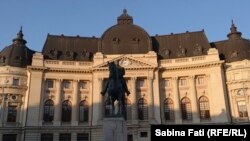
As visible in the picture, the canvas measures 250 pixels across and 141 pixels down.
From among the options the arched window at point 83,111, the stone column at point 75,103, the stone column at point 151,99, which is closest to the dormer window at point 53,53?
the stone column at point 75,103

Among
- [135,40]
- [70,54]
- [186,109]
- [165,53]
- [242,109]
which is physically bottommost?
[242,109]

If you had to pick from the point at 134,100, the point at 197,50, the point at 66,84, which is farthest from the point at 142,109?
the point at 197,50

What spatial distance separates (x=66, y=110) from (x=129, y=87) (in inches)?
444

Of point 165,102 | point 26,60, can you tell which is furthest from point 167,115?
point 26,60

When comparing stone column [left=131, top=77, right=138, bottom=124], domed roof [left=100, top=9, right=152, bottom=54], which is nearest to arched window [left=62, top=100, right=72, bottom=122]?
stone column [left=131, top=77, right=138, bottom=124]

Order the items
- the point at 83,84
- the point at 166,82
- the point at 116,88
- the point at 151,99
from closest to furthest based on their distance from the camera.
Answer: the point at 116,88 → the point at 151,99 → the point at 166,82 → the point at 83,84

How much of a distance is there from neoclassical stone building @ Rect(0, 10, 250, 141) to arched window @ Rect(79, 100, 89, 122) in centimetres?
15

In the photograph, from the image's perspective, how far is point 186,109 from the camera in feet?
173

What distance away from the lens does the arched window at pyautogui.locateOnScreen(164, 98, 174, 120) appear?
5250 centimetres

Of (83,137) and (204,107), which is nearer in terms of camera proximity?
(83,137)

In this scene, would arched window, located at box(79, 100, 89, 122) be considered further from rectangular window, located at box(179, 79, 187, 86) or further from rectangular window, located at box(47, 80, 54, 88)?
rectangular window, located at box(179, 79, 187, 86)

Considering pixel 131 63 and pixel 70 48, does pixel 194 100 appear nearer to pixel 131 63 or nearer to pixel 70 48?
pixel 131 63

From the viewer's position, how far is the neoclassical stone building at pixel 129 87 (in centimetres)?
5084

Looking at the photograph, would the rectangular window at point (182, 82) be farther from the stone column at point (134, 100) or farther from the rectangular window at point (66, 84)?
the rectangular window at point (66, 84)
